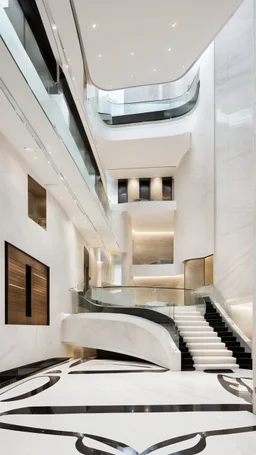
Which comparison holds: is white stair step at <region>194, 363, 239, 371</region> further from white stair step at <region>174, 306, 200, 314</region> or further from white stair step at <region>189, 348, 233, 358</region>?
white stair step at <region>174, 306, 200, 314</region>

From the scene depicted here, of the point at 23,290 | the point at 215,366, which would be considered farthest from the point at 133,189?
the point at 215,366

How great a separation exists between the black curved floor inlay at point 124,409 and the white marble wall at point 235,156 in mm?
6904

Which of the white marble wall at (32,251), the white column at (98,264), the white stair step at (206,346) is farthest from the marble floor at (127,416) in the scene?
the white column at (98,264)

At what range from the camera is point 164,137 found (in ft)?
61.4

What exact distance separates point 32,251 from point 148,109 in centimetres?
1271

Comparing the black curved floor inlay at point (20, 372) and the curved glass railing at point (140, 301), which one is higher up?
the curved glass railing at point (140, 301)

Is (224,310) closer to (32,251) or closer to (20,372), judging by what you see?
(32,251)

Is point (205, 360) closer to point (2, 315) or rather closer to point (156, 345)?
point (156, 345)

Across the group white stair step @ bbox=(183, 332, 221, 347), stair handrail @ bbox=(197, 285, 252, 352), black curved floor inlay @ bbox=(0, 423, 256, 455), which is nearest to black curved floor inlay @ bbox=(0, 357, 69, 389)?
black curved floor inlay @ bbox=(0, 423, 256, 455)

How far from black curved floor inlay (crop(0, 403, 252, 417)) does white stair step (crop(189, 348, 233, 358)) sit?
13.7 ft

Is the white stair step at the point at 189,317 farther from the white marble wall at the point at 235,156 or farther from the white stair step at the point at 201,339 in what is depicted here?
the white marble wall at the point at 235,156

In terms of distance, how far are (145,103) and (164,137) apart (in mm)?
2553

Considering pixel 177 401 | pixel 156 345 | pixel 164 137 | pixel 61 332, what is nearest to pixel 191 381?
pixel 177 401

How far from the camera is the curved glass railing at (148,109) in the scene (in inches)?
763
